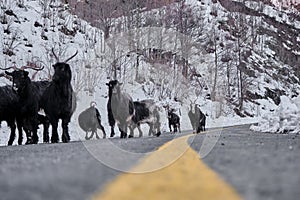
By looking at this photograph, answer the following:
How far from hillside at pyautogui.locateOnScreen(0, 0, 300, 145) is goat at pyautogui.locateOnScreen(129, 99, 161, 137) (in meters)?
3.05

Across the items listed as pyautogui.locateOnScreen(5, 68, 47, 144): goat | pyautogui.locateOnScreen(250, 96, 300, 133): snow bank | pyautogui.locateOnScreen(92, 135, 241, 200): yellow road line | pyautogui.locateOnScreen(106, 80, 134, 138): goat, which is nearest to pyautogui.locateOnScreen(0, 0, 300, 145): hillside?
pyautogui.locateOnScreen(106, 80, 134, 138): goat

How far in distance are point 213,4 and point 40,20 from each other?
94.5ft

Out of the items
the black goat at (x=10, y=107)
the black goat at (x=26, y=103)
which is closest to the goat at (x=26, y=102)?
the black goat at (x=26, y=103)

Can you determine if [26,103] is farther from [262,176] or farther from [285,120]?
[262,176]

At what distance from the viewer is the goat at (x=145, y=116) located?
18672 millimetres

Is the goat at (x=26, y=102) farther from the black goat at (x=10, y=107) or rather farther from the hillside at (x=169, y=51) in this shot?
the hillside at (x=169, y=51)

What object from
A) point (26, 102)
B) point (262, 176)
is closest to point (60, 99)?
point (26, 102)

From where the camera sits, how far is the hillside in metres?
28.1

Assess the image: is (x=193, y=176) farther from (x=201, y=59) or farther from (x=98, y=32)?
(x=201, y=59)

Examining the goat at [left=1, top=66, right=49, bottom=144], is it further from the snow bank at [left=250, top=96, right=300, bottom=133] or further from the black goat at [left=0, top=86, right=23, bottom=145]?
the snow bank at [left=250, top=96, right=300, bottom=133]

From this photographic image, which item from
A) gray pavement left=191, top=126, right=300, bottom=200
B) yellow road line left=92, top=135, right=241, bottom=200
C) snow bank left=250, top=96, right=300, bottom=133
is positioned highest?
snow bank left=250, top=96, right=300, bottom=133

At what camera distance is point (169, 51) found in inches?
1556

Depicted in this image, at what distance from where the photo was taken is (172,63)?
129 ft

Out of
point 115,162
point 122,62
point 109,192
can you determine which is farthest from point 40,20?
point 109,192
